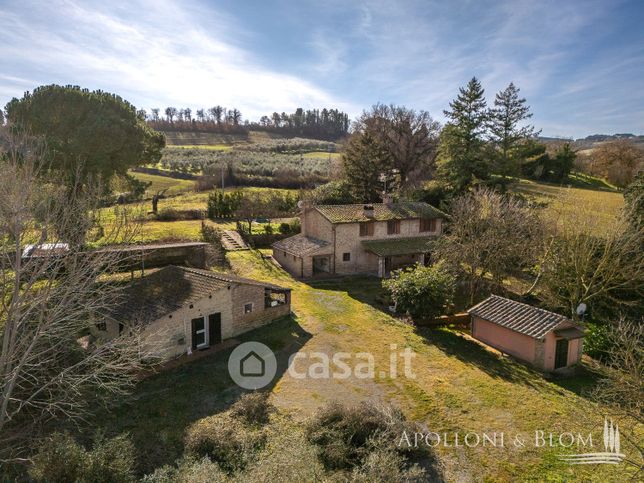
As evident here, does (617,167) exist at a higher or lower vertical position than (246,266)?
higher

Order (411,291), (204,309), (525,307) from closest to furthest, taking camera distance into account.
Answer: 1. (204,309)
2. (525,307)
3. (411,291)

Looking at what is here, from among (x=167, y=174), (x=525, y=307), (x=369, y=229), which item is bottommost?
(x=525, y=307)

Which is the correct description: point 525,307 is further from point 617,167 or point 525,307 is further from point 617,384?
point 617,167

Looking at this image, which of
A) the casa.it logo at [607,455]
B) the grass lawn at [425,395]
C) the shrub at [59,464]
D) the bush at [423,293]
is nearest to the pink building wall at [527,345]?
the grass lawn at [425,395]

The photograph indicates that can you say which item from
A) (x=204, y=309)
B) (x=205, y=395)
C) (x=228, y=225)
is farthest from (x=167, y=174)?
(x=205, y=395)

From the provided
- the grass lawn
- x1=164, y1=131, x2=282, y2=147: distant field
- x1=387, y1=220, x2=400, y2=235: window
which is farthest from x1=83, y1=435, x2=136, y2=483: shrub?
x1=164, y1=131, x2=282, y2=147: distant field

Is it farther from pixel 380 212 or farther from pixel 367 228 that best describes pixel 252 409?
pixel 380 212
